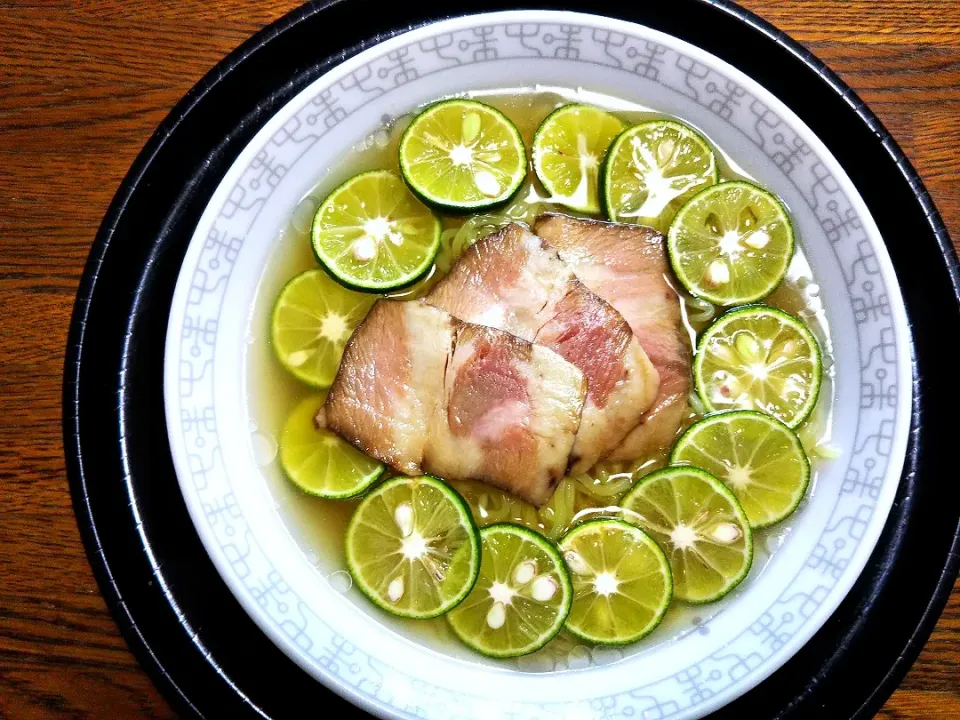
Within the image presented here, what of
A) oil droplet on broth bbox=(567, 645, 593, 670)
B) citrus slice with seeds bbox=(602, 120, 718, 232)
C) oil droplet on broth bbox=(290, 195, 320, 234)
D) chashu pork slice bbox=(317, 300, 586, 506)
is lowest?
oil droplet on broth bbox=(567, 645, 593, 670)

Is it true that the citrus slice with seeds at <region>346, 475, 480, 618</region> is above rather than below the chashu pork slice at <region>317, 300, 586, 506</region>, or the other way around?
below

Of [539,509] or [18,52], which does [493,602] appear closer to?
[539,509]

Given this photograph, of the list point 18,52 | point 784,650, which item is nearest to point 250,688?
point 784,650

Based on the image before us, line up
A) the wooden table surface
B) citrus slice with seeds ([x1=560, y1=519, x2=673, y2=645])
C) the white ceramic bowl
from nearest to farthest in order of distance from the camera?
the white ceramic bowl < citrus slice with seeds ([x1=560, y1=519, x2=673, y2=645]) < the wooden table surface

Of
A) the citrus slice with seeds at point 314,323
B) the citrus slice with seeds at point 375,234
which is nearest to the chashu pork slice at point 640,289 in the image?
the citrus slice with seeds at point 375,234

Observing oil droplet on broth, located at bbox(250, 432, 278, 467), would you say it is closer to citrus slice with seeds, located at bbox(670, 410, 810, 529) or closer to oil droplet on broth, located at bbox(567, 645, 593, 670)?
oil droplet on broth, located at bbox(567, 645, 593, 670)

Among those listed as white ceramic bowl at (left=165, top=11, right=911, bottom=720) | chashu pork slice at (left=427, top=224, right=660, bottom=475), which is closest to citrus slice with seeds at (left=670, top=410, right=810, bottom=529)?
white ceramic bowl at (left=165, top=11, right=911, bottom=720)

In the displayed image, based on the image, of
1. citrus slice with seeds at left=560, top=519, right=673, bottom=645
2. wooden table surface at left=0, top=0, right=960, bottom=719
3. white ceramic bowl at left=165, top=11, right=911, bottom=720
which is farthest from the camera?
wooden table surface at left=0, top=0, right=960, bottom=719
